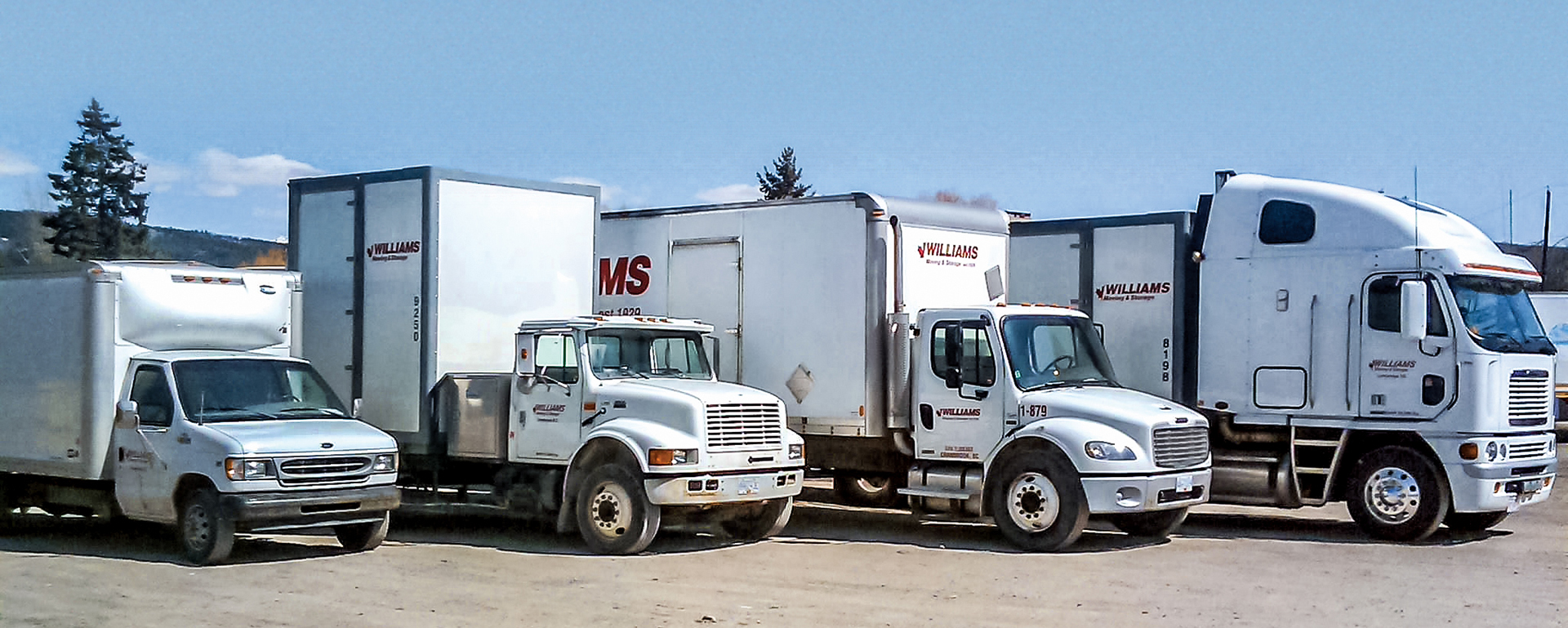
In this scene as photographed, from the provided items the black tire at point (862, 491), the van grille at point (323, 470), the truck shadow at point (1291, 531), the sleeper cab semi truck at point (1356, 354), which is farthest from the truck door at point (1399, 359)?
the van grille at point (323, 470)

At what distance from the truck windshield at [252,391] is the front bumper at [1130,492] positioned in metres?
7.00

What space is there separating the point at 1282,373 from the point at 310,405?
9.79m

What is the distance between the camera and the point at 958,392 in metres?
15.9

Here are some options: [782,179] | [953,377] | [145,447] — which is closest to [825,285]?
[953,377]

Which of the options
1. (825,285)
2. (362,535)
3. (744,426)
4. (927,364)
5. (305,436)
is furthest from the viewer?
(825,285)

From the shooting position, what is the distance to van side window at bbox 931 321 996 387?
15.8 meters

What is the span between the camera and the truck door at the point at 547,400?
49.7 feet

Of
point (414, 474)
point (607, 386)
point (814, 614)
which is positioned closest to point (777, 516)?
point (607, 386)

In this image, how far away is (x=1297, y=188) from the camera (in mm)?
16797

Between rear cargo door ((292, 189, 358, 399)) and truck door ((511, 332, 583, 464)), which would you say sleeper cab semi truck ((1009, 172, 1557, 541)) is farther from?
rear cargo door ((292, 189, 358, 399))

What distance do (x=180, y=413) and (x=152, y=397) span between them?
1.77 feet

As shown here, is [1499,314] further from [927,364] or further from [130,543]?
[130,543]

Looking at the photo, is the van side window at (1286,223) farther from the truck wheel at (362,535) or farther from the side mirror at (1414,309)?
the truck wheel at (362,535)

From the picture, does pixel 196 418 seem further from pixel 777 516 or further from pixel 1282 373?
pixel 1282 373
